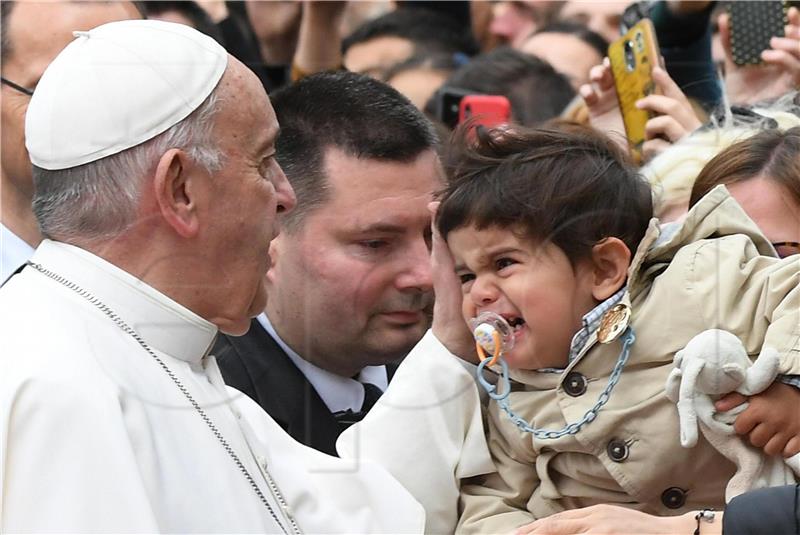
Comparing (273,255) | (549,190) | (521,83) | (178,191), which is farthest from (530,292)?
(521,83)

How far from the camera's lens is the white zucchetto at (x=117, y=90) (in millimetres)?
2734

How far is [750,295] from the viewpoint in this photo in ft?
9.07

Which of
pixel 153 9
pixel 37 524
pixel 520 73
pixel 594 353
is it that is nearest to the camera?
pixel 37 524

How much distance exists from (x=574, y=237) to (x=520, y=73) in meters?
2.59

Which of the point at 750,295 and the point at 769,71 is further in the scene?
the point at 769,71

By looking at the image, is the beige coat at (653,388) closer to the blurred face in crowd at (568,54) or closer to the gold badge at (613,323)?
the gold badge at (613,323)

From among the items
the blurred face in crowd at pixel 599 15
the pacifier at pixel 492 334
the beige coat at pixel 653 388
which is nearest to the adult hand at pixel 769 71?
the beige coat at pixel 653 388

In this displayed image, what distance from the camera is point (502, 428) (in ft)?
9.88

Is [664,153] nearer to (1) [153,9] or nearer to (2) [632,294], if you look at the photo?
(2) [632,294]

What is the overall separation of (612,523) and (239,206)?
2.78 ft

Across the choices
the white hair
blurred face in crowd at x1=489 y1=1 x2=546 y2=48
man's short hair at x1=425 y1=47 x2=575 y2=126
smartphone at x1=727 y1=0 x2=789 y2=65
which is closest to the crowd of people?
the white hair

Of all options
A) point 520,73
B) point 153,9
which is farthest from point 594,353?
point 153,9

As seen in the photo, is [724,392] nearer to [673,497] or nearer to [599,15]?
[673,497]

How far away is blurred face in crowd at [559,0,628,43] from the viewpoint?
243 inches
